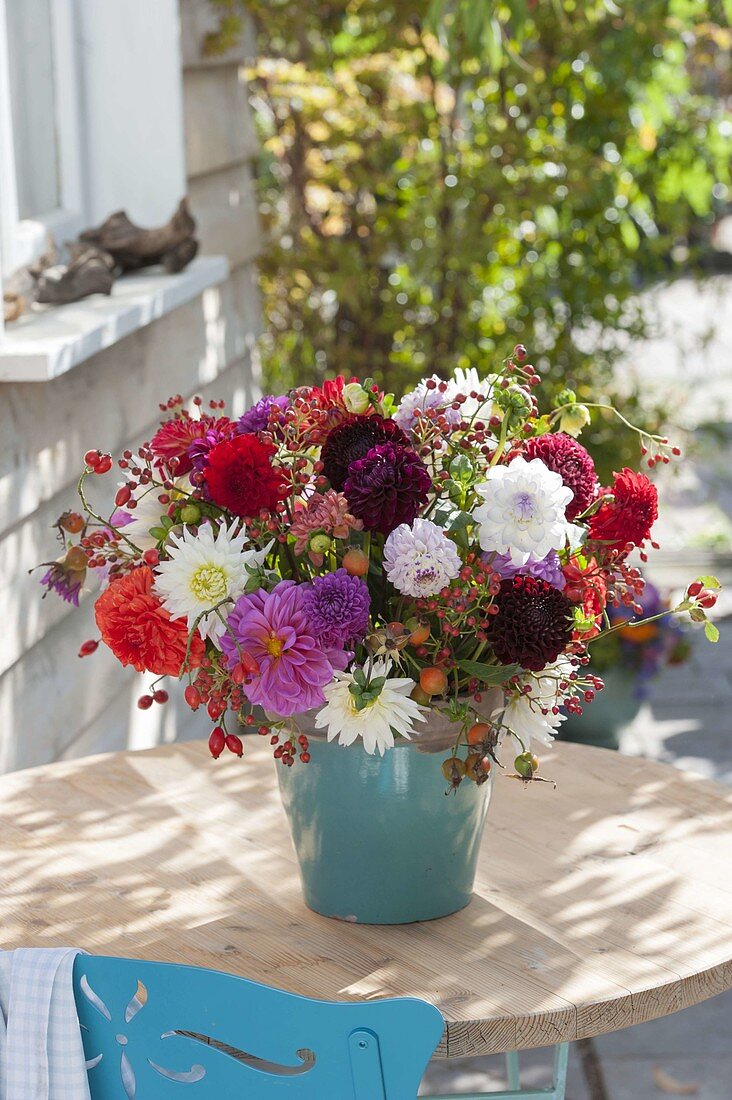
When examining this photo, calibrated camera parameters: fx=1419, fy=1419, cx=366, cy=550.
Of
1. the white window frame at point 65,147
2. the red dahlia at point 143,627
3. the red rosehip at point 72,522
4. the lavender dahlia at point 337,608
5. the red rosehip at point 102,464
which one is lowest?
the red dahlia at point 143,627

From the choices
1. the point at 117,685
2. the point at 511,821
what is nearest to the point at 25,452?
the point at 117,685

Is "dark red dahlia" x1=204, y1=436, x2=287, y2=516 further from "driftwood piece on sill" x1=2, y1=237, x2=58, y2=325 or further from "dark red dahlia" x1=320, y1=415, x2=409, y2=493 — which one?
"driftwood piece on sill" x1=2, y1=237, x2=58, y2=325

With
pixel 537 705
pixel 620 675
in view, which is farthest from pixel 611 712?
pixel 537 705

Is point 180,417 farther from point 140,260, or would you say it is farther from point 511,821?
point 140,260

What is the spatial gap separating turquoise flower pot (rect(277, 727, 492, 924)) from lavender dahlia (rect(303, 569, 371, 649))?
0.53ft

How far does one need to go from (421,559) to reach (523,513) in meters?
0.10

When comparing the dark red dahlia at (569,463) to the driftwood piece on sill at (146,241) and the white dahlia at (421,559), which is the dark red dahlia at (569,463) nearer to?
the white dahlia at (421,559)

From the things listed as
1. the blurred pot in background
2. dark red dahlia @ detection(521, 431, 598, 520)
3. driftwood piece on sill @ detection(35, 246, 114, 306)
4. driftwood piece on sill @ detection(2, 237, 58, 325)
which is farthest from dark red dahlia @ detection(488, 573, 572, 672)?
the blurred pot in background

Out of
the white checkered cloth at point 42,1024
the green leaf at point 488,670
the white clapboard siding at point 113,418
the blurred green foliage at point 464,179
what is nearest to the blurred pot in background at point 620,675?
the blurred green foliage at point 464,179

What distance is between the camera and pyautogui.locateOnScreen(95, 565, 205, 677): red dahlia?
1.23 meters

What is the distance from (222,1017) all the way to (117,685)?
5.29 ft

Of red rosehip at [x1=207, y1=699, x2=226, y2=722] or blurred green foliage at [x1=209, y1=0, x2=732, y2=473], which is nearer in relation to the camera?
red rosehip at [x1=207, y1=699, x2=226, y2=722]

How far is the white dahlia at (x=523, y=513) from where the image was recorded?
1.18 meters

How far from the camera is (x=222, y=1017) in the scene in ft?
3.11
